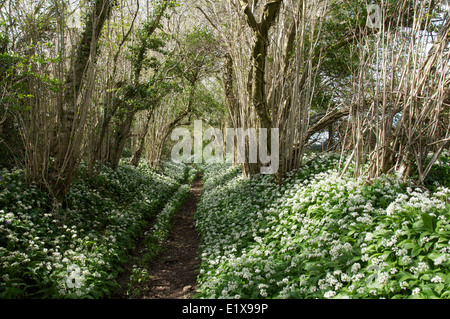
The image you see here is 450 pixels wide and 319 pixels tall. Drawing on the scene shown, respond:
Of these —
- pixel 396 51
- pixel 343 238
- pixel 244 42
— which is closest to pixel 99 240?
pixel 343 238

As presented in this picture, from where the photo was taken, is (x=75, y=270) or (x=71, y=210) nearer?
(x=75, y=270)

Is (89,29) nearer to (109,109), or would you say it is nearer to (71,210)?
(109,109)

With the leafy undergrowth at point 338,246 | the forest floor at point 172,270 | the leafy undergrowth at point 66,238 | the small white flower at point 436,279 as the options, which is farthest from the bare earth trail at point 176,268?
the small white flower at point 436,279

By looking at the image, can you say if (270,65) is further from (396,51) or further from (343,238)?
(343,238)

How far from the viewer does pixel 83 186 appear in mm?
7211

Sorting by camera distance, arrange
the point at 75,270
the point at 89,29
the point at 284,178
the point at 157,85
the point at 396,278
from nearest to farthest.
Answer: the point at 396,278 < the point at 75,270 < the point at 89,29 < the point at 284,178 < the point at 157,85

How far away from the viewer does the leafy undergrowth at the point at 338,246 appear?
9.45ft

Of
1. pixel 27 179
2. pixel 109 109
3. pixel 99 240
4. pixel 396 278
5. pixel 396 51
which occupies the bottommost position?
pixel 99 240

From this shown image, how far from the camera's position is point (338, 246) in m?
3.46

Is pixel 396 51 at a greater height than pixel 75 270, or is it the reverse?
pixel 396 51

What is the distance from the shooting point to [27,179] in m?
5.65

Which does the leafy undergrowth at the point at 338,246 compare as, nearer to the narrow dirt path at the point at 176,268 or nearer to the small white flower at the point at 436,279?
the small white flower at the point at 436,279

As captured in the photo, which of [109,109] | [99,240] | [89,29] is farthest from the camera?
[109,109]

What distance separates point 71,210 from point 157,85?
5.19m
